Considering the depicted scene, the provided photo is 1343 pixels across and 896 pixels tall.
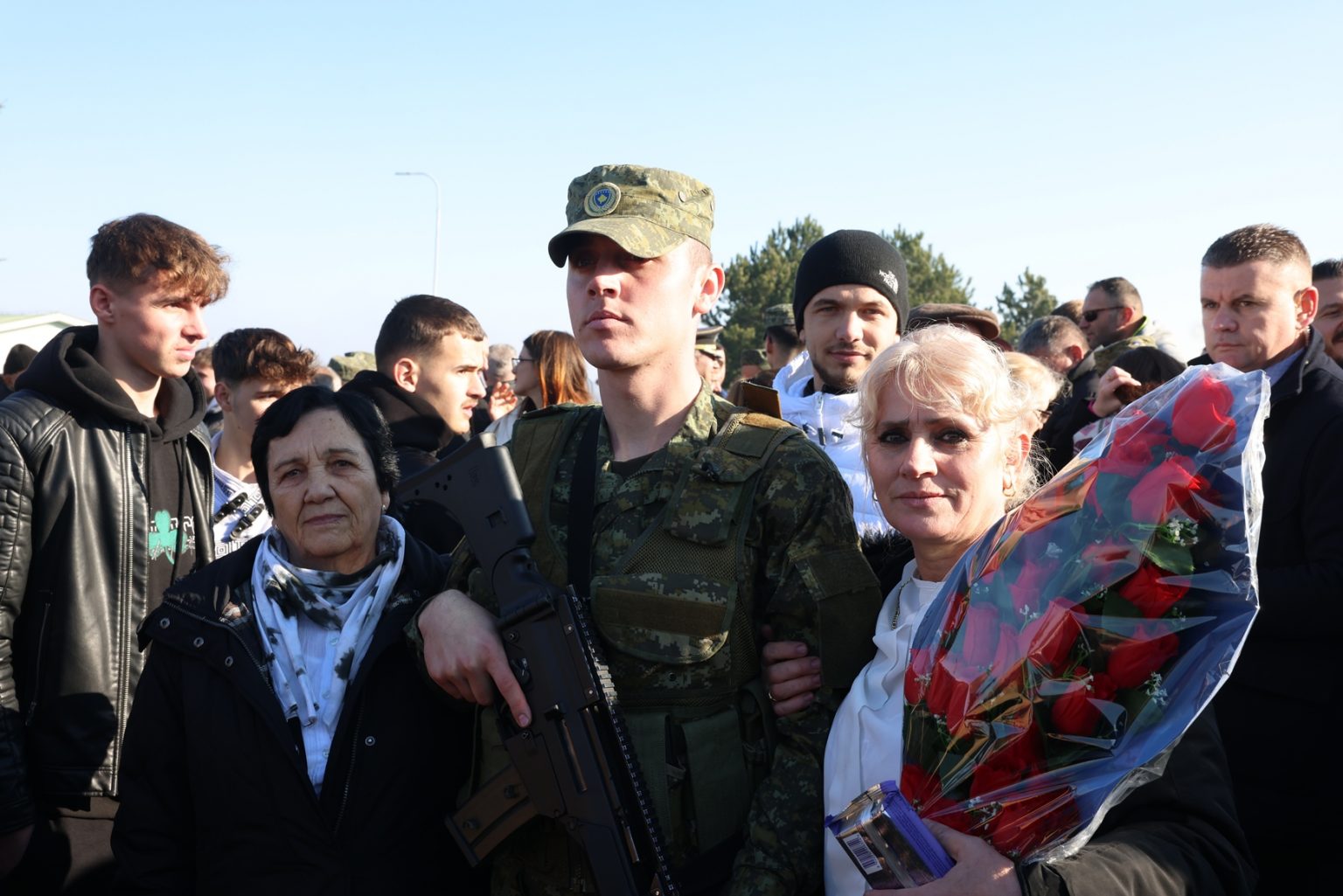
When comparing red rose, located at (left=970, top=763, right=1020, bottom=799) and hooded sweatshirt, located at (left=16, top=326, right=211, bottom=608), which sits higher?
hooded sweatshirt, located at (left=16, top=326, right=211, bottom=608)

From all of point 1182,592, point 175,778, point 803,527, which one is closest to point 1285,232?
point 803,527

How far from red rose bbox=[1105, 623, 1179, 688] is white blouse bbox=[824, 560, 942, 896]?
19.4 inches

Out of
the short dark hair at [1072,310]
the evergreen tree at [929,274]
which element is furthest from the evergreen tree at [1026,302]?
the short dark hair at [1072,310]

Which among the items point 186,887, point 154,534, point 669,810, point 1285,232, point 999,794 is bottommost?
point 186,887

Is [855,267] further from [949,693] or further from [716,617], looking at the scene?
[949,693]

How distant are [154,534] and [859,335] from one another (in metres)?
2.47

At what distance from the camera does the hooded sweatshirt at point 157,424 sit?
134 inches

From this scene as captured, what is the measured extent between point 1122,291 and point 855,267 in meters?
4.35

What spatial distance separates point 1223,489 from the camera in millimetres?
1594

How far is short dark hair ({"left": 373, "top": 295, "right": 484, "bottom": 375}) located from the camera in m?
4.82

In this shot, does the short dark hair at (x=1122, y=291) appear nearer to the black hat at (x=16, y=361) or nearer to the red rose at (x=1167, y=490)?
the red rose at (x=1167, y=490)

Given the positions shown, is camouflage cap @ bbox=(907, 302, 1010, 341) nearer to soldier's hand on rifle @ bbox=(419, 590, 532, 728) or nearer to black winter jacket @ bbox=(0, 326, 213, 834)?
soldier's hand on rifle @ bbox=(419, 590, 532, 728)

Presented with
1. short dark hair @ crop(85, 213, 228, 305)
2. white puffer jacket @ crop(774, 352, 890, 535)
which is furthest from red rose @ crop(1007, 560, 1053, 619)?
short dark hair @ crop(85, 213, 228, 305)

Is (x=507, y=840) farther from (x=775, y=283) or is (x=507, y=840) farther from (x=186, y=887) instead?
(x=775, y=283)
